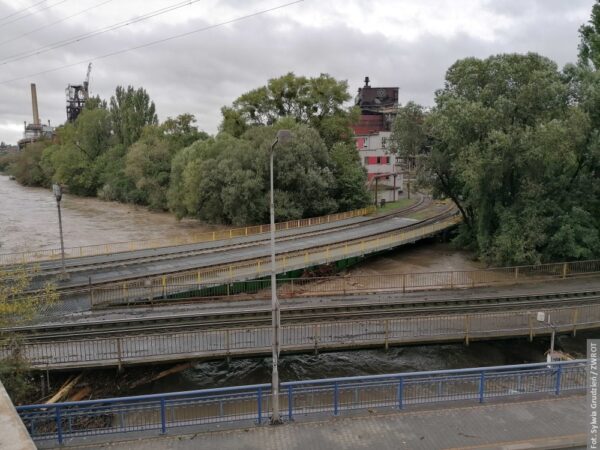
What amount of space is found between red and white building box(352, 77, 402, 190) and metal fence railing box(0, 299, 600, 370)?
27.7 meters

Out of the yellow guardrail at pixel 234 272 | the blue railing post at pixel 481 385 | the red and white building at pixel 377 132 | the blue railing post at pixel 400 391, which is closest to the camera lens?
the blue railing post at pixel 400 391

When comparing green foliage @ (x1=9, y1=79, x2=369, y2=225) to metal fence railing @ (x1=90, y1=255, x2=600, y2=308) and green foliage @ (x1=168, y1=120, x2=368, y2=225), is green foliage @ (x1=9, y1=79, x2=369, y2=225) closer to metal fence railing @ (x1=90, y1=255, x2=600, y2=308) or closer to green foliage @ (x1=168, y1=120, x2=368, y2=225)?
green foliage @ (x1=168, y1=120, x2=368, y2=225)

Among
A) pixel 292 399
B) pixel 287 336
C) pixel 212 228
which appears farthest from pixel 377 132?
pixel 292 399

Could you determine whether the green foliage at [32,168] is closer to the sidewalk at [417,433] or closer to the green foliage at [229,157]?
the green foliage at [229,157]

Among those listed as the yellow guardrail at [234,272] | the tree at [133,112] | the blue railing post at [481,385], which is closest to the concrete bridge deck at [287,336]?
the yellow guardrail at [234,272]

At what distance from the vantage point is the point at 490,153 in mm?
24484

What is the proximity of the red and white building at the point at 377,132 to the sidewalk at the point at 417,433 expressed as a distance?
1379 inches

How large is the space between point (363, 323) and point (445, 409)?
6.82m

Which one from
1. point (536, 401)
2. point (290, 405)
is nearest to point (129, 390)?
point (290, 405)

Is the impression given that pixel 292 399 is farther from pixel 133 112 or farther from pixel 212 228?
pixel 133 112

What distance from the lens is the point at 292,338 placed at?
54.6 feet

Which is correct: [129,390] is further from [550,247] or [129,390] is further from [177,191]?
[177,191]

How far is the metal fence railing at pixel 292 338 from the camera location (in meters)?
14.7

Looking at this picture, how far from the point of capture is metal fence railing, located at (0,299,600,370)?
14695mm
